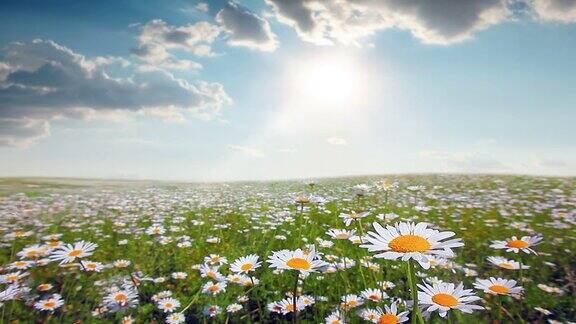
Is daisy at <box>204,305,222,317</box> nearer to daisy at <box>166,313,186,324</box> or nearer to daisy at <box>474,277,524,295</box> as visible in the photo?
daisy at <box>166,313,186,324</box>

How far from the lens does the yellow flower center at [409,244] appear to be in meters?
1.96

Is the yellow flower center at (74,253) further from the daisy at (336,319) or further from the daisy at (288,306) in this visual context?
the daisy at (336,319)

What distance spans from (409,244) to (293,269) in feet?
2.82

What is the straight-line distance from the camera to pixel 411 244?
78.7 inches

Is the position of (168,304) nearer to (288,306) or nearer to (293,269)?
(288,306)

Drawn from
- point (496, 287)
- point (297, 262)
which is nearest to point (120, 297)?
point (297, 262)

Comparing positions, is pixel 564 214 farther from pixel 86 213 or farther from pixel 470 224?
pixel 86 213

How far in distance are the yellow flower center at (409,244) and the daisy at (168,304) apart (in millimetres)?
3012

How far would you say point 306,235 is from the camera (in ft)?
25.0

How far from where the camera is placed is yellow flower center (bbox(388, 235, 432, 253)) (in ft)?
6.42

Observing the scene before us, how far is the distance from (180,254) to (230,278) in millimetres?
2478

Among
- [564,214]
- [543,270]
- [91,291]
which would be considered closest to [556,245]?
[543,270]

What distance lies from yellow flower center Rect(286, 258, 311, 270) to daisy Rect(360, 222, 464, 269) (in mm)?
607

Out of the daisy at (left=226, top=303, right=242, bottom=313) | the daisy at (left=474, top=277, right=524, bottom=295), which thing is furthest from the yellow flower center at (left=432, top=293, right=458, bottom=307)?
the daisy at (left=226, top=303, right=242, bottom=313)
